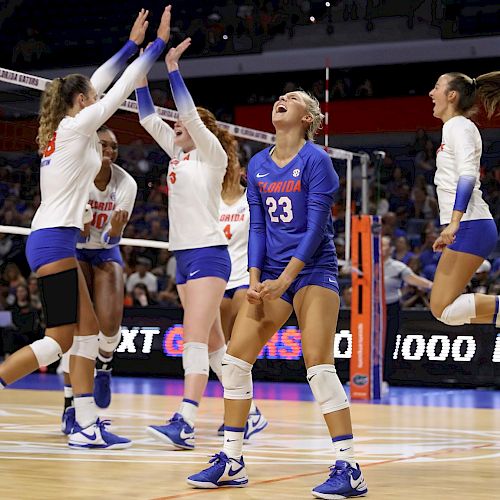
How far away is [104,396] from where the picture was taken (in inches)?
264

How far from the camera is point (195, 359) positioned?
18.8 ft

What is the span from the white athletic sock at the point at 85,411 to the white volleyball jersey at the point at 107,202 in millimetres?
1103

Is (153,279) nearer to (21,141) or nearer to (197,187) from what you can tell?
(21,141)

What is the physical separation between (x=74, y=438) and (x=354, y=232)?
5491 millimetres

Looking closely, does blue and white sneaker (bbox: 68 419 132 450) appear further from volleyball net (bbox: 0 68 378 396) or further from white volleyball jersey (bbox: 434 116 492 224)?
white volleyball jersey (bbox: 434 116 492 224)

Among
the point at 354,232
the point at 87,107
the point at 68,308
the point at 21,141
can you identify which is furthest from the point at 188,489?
the point at 354,232

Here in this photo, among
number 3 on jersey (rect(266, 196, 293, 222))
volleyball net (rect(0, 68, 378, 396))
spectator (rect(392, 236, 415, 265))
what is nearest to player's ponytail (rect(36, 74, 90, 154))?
volleyball net (rect(0, 68, 378, 396))

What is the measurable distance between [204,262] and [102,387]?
4.79ft

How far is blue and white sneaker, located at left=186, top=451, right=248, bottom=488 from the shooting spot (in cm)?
421

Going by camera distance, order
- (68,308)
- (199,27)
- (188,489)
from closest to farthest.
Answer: (188,489), (68,308), (199,27)

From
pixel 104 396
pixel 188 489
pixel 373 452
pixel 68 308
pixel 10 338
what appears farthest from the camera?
pixel 10 338

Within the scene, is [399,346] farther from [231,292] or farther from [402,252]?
[231,292]

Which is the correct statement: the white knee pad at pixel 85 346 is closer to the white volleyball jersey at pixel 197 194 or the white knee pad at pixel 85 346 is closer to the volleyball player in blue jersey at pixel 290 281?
the white volleyball jersey at pixel 197 194

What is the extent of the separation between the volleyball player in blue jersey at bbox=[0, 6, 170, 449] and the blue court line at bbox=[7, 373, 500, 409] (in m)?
4.38
